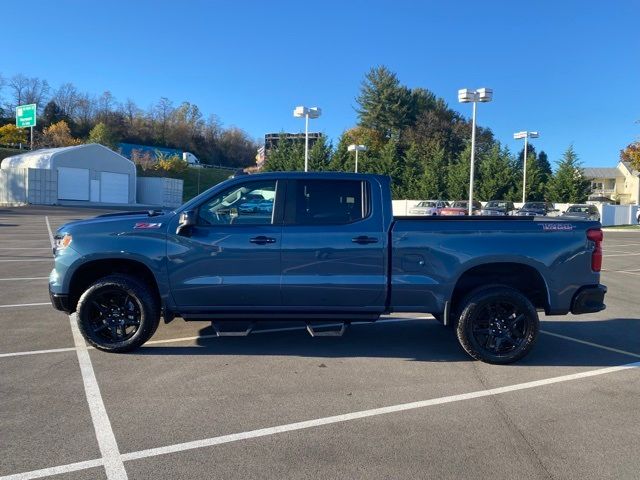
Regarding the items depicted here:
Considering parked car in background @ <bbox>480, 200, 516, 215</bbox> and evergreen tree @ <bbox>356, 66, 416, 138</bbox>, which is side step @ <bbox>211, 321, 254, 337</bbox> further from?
evergreen tree @ <bbox>356, 66, 416, 138</bbox>

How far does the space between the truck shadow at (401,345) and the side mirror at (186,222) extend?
4.66 feet

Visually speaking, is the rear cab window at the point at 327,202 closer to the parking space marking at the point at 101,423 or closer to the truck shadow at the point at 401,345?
the truck shadow at the point at 401,345

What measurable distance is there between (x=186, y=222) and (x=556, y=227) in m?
3.93

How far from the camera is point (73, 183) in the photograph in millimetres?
57812

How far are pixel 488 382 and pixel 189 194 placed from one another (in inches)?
3636

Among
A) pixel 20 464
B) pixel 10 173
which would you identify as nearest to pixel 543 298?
pixel 20 464

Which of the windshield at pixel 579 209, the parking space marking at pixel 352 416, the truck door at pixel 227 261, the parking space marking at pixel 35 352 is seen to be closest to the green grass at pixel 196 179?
the windshield at pixel 579 209

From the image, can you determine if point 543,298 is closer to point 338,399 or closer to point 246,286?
point 338,399

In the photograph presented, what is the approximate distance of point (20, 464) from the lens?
142 inches

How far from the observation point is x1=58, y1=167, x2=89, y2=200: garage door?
185 ft

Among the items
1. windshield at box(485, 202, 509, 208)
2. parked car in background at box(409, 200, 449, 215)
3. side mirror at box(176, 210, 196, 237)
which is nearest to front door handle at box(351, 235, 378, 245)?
side mirror at box(176, 210, 196, 237)

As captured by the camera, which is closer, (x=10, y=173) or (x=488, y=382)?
(x=488, y=382)

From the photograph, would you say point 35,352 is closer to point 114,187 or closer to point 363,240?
point 363,240

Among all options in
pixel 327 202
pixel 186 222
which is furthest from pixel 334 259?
pixel 186 222
